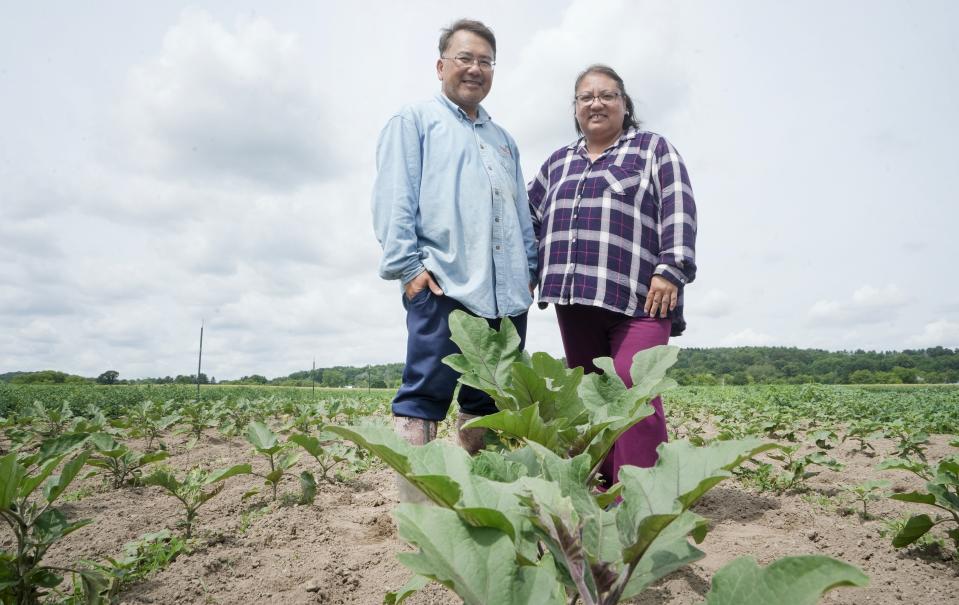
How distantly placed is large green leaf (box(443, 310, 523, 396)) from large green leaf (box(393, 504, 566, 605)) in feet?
1.81

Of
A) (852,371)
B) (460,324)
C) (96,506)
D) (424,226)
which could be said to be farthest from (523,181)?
(852,371)

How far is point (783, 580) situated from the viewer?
68 centimetres

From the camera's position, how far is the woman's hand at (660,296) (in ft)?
8.84

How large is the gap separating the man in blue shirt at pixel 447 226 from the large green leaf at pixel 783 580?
1.69 metres

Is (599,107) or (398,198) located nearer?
(398,198)

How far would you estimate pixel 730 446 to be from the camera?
0.77 m

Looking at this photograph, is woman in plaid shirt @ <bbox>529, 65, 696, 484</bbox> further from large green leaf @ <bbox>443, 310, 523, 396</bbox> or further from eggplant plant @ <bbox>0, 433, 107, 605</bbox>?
eggplant plant @ <bbox>0, 433, 107, 605</bbox>

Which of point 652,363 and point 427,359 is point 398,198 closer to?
point 427,359

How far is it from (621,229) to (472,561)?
2.35 m

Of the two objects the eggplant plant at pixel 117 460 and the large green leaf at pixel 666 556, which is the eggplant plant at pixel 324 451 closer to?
the eggplant plant at pixel 117 460

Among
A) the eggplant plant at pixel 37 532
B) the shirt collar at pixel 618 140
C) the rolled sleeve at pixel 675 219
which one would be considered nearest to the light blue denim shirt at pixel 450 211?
the shirt collar at pixel 618 140

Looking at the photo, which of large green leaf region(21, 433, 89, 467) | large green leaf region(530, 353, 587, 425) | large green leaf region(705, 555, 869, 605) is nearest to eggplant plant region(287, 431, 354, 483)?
large green leaf region(21, 433, 89, 467)

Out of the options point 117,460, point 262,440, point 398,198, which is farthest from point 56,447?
point 117,460

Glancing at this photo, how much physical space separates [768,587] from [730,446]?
0.17 meters
